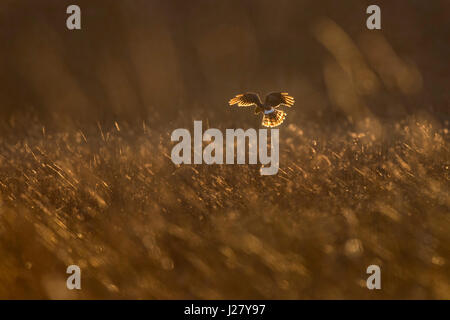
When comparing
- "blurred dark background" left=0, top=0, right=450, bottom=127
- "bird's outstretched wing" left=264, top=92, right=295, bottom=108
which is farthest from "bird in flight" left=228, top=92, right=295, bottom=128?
"blurred dark background" left=0, top=0, right=450, bottom=127

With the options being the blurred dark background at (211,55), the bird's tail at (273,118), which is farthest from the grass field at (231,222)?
the blurred dark background at (211,55)

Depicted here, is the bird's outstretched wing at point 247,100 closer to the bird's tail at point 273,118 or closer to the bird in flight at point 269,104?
the bird in flight at point 269,104

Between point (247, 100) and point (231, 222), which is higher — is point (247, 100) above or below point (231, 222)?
above

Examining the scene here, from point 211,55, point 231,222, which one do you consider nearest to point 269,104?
point 231,222

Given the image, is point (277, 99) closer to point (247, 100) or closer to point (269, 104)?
point (269, 104)

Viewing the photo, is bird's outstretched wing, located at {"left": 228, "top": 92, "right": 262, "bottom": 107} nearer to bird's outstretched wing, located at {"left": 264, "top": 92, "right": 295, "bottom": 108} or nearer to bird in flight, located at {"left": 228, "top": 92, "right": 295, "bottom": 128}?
bird in flight, located at {"left": 228, "top": 92, "right": 295, "bottom": 128}
